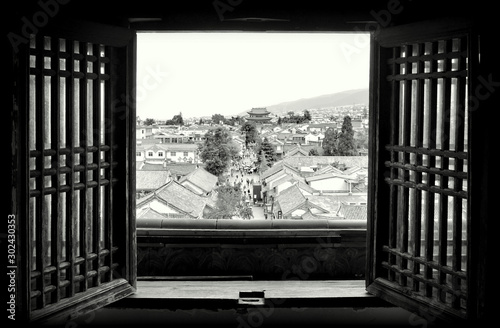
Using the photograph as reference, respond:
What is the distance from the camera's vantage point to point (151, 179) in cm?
454

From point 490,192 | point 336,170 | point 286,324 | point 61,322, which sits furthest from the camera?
point 336,170

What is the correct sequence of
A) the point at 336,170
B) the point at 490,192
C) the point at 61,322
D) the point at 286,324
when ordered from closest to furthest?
the point at 490,192 → the point at 61,322 → the point at 286,324 → the point at 336,170

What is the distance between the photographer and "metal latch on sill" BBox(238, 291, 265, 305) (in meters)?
3.80

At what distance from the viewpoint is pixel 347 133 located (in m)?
4.63

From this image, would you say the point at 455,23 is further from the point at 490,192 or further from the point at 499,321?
the point at 499,321

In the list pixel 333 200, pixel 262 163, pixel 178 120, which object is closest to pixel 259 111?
pixel 262 163

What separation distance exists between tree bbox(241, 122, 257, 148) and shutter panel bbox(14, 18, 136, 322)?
1093mm

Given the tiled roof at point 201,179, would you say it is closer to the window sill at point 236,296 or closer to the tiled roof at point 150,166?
the tiled roof at point 150,166

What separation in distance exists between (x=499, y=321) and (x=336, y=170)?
72.6 inches

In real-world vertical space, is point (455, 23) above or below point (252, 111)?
above

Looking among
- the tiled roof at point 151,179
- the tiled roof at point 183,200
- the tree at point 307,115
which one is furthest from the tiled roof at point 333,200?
the tiled roof at point 151,179

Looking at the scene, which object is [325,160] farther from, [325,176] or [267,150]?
[267,150]

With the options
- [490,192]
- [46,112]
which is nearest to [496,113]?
[490,192]

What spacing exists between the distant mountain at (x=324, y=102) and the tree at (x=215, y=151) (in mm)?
253
